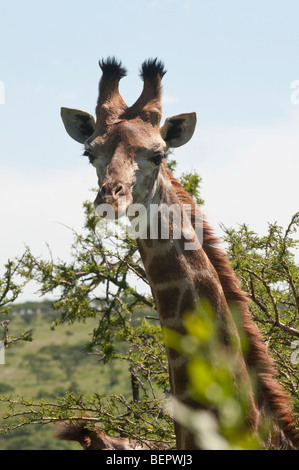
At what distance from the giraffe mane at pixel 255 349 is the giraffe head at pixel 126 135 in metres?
0.44

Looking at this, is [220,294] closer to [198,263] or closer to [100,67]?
[198,263]

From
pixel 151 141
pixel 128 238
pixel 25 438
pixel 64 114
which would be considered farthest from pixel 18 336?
pixel 25 438

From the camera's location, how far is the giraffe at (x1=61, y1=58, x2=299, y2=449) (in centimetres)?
459

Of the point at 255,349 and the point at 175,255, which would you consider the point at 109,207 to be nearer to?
the point at 175,255

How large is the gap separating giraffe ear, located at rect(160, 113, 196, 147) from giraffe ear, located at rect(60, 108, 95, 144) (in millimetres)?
688

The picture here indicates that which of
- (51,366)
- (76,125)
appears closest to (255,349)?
(76,125)

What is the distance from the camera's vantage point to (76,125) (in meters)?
5.92

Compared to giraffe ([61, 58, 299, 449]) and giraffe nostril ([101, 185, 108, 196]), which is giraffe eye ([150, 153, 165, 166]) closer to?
giraffe ([61, 58, 299, 449])

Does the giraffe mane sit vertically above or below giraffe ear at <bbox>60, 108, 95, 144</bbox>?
below

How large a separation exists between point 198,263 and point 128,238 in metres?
3.31

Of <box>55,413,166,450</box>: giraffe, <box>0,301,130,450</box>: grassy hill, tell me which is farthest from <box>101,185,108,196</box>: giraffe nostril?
<box>0,301,130,450</box>: grassy hill

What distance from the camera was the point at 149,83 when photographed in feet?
19.2

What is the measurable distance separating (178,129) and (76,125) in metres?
0.96

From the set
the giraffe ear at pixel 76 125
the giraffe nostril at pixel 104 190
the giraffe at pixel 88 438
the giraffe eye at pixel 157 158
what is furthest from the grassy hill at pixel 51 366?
the giraffe nostril at pixel 104 190
